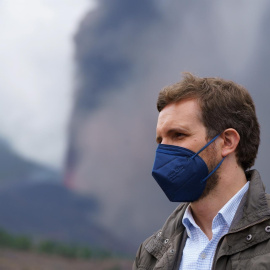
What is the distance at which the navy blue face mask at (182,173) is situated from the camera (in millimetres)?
2275

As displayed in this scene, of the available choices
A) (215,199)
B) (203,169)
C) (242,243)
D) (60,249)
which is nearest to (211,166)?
(203,169)

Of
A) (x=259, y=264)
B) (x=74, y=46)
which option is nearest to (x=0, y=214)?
(x=74, y=46)

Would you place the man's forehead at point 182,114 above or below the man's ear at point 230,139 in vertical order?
above

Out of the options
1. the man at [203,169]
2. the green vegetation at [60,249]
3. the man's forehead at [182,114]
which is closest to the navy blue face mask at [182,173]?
the man at [203,169]

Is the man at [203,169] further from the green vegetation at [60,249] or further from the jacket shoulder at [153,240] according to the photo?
the green vegetation at [60,249]

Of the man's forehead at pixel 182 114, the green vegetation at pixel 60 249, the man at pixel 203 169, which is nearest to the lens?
the man at pixel 203 169

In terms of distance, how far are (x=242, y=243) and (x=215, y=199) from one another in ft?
1.05

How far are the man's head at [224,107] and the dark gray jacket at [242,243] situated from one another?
0.15 metres

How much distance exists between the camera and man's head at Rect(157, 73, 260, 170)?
2.37 metres

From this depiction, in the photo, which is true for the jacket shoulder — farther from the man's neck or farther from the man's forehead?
the man's forehead

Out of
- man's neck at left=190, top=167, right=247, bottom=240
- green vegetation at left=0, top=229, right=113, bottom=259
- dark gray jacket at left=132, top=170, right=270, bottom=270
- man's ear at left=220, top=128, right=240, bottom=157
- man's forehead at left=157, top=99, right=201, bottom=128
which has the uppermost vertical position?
green vegetation at left=0, top=229, right=113, bottom=259

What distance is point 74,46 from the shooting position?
909 cm

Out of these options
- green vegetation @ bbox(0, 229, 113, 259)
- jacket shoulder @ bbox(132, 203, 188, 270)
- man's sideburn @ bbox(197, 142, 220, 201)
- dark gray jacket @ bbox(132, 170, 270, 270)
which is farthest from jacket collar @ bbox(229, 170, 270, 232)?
green vegetation @ bbox(0, 229, 113, 259)

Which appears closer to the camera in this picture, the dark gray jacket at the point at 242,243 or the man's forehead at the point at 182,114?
the dark gray jacket at the point at 242,243
